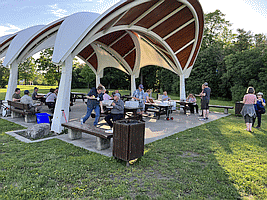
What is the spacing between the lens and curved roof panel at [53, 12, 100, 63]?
704 centimetres

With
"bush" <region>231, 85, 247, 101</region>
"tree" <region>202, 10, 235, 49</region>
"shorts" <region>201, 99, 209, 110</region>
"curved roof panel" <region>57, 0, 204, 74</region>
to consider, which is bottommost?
"shorts" <region>201, 99, 209, 110</region>

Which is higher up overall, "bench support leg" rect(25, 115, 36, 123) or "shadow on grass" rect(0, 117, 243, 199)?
"bench support leg" rect(25, 115, 36, 123)

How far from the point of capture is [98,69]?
771 inches

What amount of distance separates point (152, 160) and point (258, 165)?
2428 mm

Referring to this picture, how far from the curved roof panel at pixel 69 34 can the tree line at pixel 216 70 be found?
19574mm

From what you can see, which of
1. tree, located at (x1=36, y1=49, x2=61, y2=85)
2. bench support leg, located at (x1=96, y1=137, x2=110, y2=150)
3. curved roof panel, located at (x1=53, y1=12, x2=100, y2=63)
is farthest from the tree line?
bench support leg, located at (x1=96, y1=137, x2=110, y2=150)

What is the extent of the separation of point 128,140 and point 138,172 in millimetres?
677

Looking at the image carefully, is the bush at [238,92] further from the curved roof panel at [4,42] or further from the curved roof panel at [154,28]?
the curved roof panel at [4,42]

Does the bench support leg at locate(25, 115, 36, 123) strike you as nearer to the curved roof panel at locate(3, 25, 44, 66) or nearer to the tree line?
the curved roof panel at locate(3, 25, 44, 66)

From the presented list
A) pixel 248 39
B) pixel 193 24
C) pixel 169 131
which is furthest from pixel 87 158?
pixel 248 39

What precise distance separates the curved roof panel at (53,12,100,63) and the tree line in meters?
19.6

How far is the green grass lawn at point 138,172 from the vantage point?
3232mm

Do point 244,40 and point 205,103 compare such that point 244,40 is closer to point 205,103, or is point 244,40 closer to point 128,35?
point 128,35

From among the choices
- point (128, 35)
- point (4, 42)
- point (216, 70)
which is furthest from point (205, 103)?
point (216, 70)
